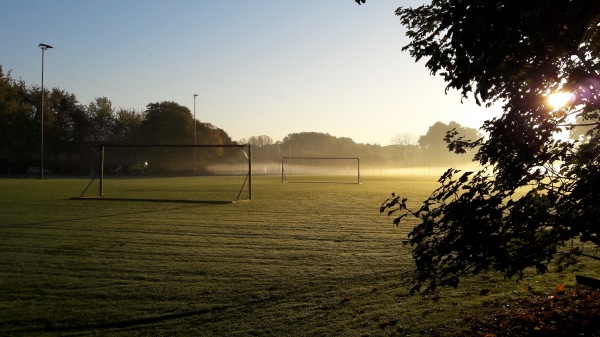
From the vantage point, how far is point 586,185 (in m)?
3.60

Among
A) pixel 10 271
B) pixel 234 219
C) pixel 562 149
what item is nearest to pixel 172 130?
pixel 234 219

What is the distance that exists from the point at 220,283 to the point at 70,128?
74321mm

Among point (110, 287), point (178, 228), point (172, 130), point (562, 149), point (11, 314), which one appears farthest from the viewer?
point (172, 130)

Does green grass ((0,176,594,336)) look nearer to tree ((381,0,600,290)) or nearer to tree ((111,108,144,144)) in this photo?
tree ((381,0,600,290))

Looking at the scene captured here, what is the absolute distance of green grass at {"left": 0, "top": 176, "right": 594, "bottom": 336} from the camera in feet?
17.2

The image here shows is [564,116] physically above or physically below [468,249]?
above

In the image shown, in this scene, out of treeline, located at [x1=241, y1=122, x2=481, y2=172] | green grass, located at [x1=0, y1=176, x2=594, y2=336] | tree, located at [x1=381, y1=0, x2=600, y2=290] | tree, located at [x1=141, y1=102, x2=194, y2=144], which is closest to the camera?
tree, located at [x1=381, y1=0, x2=600, y2=290]

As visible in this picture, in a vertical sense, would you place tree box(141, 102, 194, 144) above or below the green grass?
above

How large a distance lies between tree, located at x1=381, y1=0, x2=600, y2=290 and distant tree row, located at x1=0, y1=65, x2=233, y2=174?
65219 mm

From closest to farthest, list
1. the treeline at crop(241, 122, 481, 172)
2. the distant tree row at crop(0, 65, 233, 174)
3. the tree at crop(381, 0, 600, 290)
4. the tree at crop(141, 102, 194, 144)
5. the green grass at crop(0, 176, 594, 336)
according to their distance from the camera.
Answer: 1. the tree at crop(381, 0, 600, 290)
2. the green grass at crop(0, 176, 594, 336)
3. the distant tree row at crop(0, 65, 233, 174)
4. the tree at crop(141, 102, 194, 144)
5. the treeline at crop(241, 122, 481, 172)

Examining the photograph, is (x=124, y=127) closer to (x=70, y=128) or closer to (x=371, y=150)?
(x=70, y=128)

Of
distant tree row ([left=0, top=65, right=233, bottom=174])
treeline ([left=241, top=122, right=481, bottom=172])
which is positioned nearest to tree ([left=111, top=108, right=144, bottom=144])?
distant tree row ([left=0, top=65, right=233, bottom=174])

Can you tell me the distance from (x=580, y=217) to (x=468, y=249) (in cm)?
97

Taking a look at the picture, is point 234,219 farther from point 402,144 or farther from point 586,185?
point 402,144
